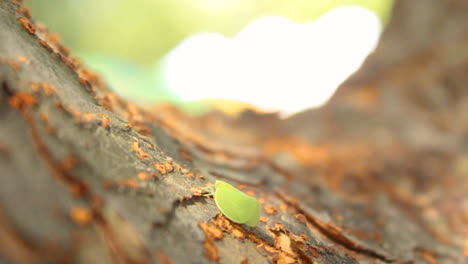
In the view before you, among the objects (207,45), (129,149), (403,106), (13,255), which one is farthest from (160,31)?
(13,255)

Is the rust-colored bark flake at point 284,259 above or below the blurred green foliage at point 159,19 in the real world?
below

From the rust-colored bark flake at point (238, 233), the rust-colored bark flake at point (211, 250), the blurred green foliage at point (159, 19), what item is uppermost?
the blurred green foliage at point (159, 19)

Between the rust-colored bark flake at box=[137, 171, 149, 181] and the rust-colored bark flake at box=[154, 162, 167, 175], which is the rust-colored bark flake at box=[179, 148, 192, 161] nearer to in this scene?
the rust-colored bark flake at box=[154, 162, 167, 175]

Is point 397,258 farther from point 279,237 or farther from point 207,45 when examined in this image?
point 207,45

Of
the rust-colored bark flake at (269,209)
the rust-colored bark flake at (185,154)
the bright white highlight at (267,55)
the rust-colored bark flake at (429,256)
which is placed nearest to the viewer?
the rust-colored bark flake at (269,209)

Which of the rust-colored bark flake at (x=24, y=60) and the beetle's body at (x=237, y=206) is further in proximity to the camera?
the beetle's body at (x=237, y=206)

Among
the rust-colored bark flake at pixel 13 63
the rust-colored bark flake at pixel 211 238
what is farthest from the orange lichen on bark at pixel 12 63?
the rust-colored bark flake at pixel 211 238

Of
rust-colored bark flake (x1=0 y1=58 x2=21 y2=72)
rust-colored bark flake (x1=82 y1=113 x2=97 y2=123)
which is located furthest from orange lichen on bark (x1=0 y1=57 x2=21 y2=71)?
rust-colored bark flake (x1=82 y1=113 x2=97 y2=123)

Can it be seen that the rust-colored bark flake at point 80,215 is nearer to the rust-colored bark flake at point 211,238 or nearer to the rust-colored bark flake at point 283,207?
the rust-colored bark flake at point 211,238
